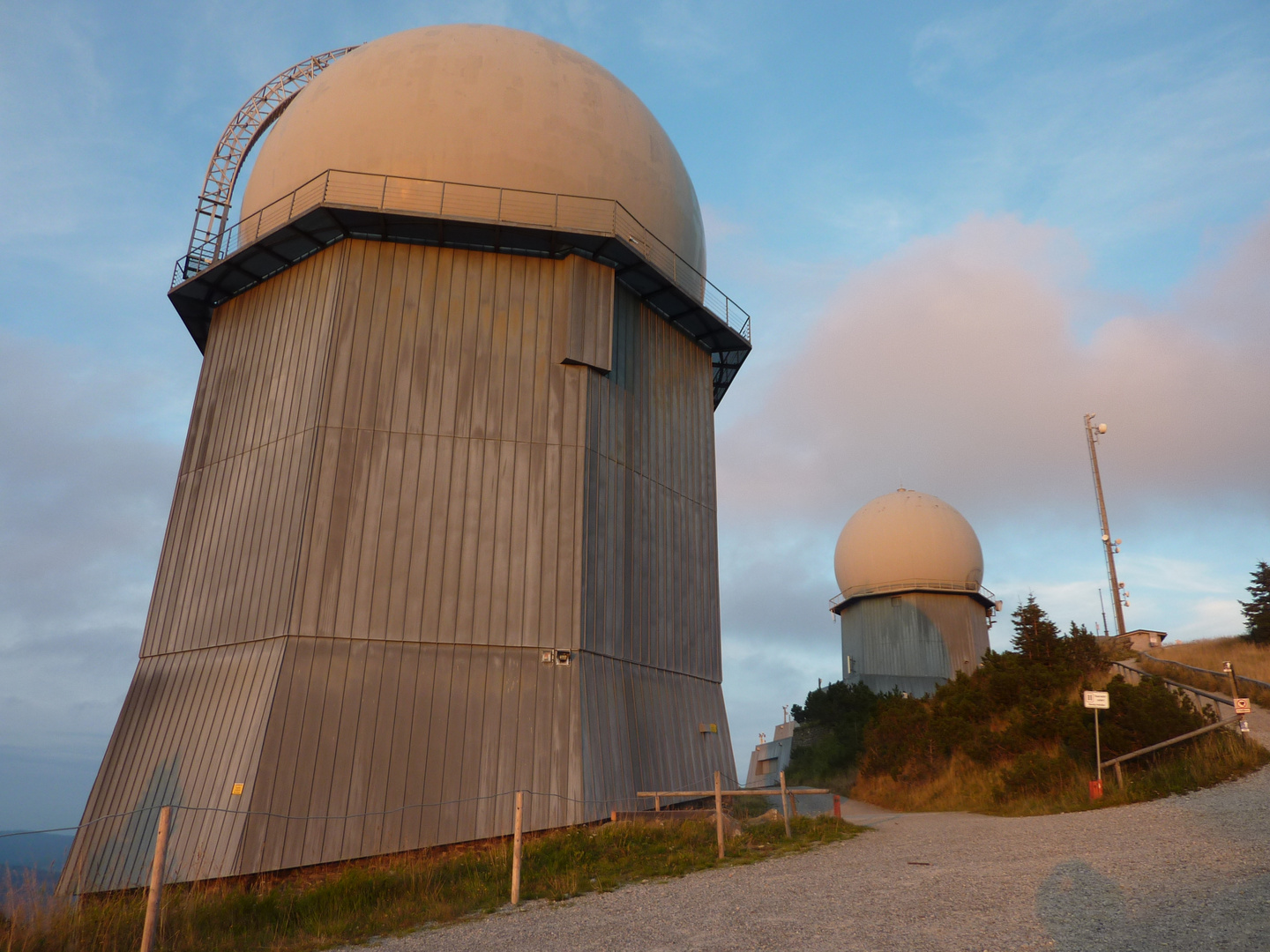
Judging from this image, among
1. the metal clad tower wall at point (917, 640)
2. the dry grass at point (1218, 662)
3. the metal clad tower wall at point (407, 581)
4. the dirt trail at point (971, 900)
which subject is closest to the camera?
the dirt trail at point (971, 900)

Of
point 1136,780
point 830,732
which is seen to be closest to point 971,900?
point 1136,780

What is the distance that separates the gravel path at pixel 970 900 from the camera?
22.6 feet

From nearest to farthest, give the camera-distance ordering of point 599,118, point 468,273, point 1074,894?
point 1074,894 → point 468,273 → point 599,118

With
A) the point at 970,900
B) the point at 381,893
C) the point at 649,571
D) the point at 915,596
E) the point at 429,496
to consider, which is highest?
the point at 915,596

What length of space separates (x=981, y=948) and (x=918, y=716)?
633 inches

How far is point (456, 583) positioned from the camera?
1539cm

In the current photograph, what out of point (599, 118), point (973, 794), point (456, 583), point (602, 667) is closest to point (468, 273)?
point (599, 118)

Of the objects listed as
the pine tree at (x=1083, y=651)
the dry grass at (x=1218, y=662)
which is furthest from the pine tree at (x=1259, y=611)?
the pine tree at (x=1083, y=651)

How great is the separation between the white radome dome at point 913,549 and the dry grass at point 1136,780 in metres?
16.7

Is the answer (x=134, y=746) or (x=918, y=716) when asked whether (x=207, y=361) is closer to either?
(x=134, y=746)

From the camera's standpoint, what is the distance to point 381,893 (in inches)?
424

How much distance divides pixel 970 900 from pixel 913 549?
90.1 feet

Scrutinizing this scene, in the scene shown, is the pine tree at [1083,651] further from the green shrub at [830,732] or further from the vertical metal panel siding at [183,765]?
the vertical metal panel siding at [183,765]

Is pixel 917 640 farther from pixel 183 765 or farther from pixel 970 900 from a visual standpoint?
pixel 970 900
